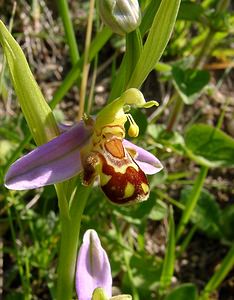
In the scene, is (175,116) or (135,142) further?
(175,116)

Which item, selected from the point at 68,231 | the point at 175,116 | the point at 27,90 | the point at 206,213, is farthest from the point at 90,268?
the point at 206,213

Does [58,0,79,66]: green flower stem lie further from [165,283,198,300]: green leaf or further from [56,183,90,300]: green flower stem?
[165,283,198,300]: green leaf

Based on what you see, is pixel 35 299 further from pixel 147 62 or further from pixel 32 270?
pixel 147 62

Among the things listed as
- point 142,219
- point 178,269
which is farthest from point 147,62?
point 178,269

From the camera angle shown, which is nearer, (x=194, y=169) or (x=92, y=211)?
(x=92, y=211)

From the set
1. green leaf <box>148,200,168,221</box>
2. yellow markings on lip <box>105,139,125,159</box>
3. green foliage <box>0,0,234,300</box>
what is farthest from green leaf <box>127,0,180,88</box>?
green leaf <box>148,200,168,221</box>

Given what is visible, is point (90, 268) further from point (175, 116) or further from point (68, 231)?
point (175, 116)

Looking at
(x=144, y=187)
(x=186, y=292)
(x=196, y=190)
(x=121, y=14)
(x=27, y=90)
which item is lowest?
(x=186, y=292)

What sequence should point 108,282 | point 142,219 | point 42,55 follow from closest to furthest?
1. point 108,282
2. point 142,219
3. point 42,55
